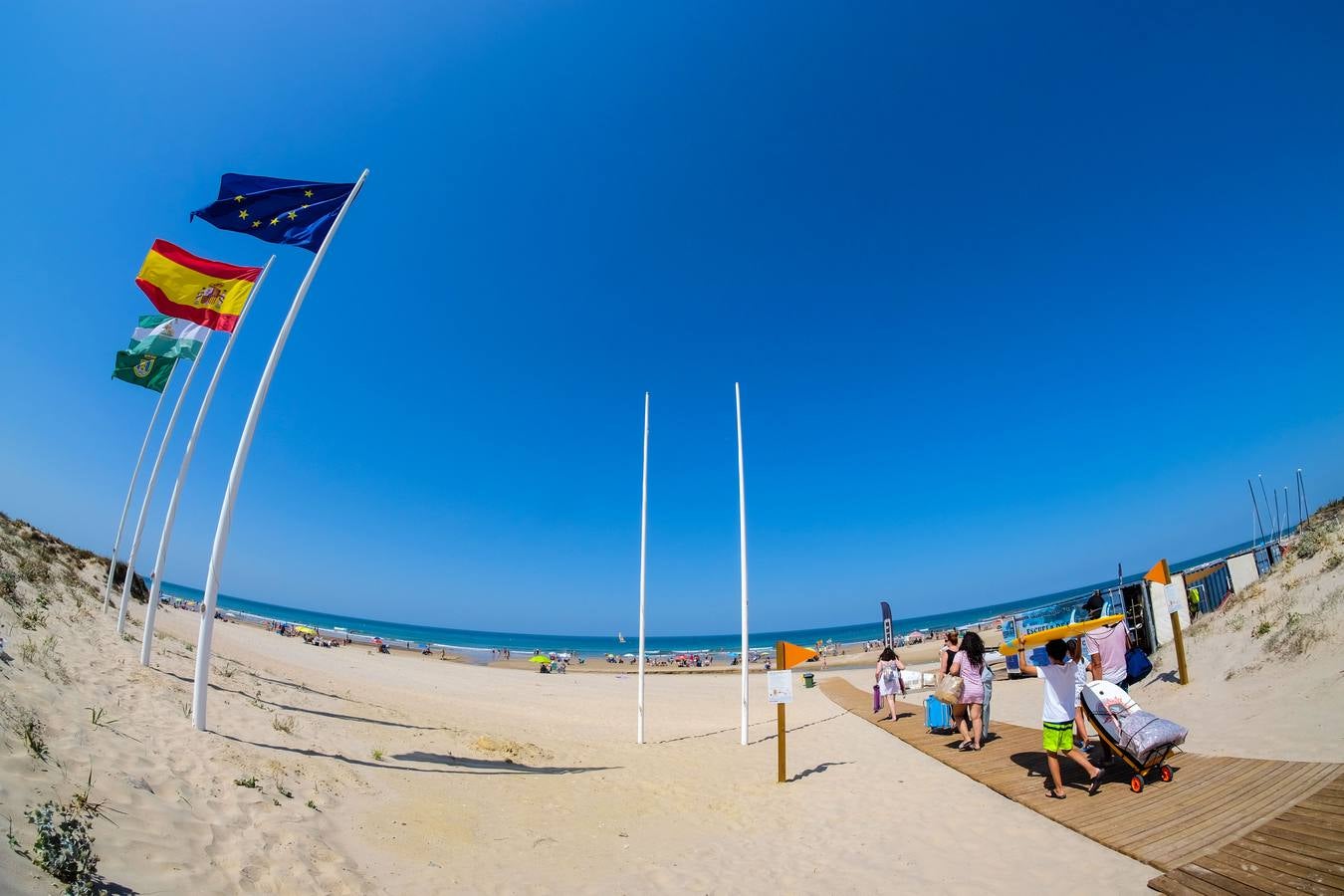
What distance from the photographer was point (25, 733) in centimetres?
460

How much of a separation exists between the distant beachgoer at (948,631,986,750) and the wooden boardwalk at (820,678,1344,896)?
1178mm

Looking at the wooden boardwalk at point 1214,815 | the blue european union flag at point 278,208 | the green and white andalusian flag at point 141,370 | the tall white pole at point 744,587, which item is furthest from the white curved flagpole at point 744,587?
the green and white andalusian flag at point 141,370

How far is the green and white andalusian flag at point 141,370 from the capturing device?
13.2 m

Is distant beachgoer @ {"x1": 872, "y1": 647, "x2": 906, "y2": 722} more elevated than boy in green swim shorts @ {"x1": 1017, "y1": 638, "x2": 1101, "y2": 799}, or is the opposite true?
boy in green swim shorts @ {"x1": 1017, "y1": 638, "x2": 1101, "y2": 799}

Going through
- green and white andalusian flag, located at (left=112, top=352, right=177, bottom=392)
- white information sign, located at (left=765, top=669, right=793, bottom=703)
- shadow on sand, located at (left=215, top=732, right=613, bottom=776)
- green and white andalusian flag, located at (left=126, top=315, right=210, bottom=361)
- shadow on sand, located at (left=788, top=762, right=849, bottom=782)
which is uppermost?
green and white andalusian flag, located at (left=126, top=315, right=210, bottom=361)

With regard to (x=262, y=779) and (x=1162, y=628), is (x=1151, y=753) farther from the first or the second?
(x=1162, y=628)

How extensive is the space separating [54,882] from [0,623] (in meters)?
7.93

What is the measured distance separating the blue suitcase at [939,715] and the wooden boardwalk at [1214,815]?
2.86 m

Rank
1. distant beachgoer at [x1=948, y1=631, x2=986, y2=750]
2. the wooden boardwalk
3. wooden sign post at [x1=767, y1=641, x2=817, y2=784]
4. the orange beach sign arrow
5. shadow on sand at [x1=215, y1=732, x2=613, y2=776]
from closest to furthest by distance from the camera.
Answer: the wooden boardwalk, shadow on sand at [x1=215, y1=732, x2=613, y2=776], wooden sign post at [x1=767, y1=641, x2=817, y2=784], distant beachgoer at [x1=948, y1=631, x2=986, y2=750], the orange beach sign arrow

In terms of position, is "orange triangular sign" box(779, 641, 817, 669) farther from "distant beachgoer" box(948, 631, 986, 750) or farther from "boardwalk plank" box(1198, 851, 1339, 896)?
"boardwalk plank" box(1198, 851, 1339, 896)

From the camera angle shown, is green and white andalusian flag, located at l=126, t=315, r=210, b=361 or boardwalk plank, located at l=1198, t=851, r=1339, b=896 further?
green and white andalusian flag, located at l=126, t=315, r=210, b=361

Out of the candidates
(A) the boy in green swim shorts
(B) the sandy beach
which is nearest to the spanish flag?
(B) the sandy beach

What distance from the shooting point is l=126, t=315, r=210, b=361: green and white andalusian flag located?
1302 cm

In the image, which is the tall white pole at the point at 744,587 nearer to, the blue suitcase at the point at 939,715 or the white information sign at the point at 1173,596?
the blue suitcase at the point at 939,715
